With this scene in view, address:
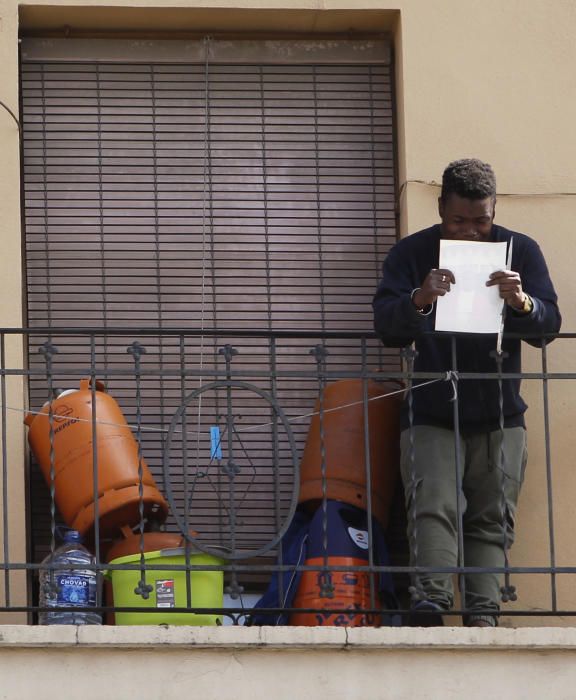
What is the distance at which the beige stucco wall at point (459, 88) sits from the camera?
26.3 feet

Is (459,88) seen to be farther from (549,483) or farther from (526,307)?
(549,483)

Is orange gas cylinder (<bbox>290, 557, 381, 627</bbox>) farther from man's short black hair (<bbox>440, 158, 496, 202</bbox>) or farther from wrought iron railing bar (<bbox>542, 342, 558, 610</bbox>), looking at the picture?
man's short black hair (<bbox>440, 158, 496, 202</bbox>)

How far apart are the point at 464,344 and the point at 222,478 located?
136 cm

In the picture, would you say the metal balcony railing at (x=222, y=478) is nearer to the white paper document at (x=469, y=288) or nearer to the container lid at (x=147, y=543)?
the container lid at (x=147, y=543)

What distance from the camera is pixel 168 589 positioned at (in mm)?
7156

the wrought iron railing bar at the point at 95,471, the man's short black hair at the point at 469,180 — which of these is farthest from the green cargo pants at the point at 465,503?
the wrought iron railing bar at the point at 95,471

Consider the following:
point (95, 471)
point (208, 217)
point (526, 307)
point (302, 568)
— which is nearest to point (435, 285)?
point (526, 307)

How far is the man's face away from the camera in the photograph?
23.4 feet

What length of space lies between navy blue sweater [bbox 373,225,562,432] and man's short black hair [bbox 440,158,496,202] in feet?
0.77

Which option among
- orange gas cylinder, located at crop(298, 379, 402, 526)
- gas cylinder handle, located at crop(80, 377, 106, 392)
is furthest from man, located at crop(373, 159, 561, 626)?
gas cylinder handle, located at crop(80, 377, 106, 392)

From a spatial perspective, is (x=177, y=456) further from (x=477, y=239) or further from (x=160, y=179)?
(x=477, y=239)

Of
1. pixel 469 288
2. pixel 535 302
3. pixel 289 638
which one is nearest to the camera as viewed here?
pixel 289 638

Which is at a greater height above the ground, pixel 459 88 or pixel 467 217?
pixel 459 88

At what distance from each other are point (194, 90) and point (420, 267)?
1679mm
